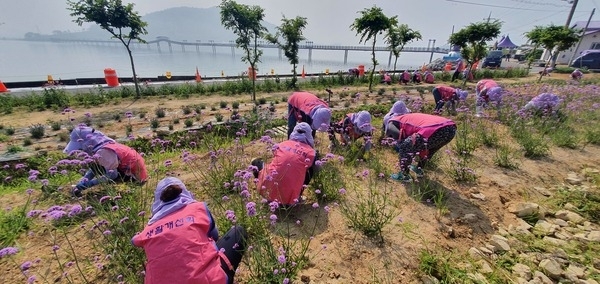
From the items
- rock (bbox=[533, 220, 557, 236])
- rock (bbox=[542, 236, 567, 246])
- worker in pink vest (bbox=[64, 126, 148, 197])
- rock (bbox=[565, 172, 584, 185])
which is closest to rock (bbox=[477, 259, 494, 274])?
rock (bbox=[542, 236, 567, 246])

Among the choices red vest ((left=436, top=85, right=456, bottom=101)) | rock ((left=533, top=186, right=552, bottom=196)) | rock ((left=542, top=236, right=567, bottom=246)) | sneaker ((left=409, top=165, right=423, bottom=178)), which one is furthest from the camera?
red vest ((left=436, top=85, right=456, bottom=101))

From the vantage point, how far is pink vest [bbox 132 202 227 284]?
1581mm

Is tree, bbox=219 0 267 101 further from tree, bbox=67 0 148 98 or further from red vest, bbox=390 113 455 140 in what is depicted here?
red vest, bbox=390 113 455 140

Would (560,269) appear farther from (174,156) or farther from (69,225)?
(174,156)

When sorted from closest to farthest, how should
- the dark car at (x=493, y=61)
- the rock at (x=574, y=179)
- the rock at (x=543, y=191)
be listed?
the rock at (x=543, y=191) → the rock at (x=574, y=179) → the dark car at (x=493, y=61)

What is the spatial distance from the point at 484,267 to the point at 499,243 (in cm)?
44

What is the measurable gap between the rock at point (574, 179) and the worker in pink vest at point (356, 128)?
115 inches

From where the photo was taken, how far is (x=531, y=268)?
2.30 m

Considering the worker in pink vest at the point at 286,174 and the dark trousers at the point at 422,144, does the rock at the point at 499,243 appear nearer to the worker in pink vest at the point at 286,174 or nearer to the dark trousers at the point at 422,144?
the dark trousers at the point at 422,144

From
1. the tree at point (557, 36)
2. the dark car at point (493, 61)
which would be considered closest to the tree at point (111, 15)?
the tree at point (557, 36)

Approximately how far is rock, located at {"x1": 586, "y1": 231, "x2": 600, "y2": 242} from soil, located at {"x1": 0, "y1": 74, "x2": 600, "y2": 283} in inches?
23.5

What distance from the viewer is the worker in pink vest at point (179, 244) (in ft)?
5.21

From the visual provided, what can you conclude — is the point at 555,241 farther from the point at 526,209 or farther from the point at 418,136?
the point at 418,136

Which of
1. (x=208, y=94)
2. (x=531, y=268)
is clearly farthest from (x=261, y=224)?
(x=208, y=94)
